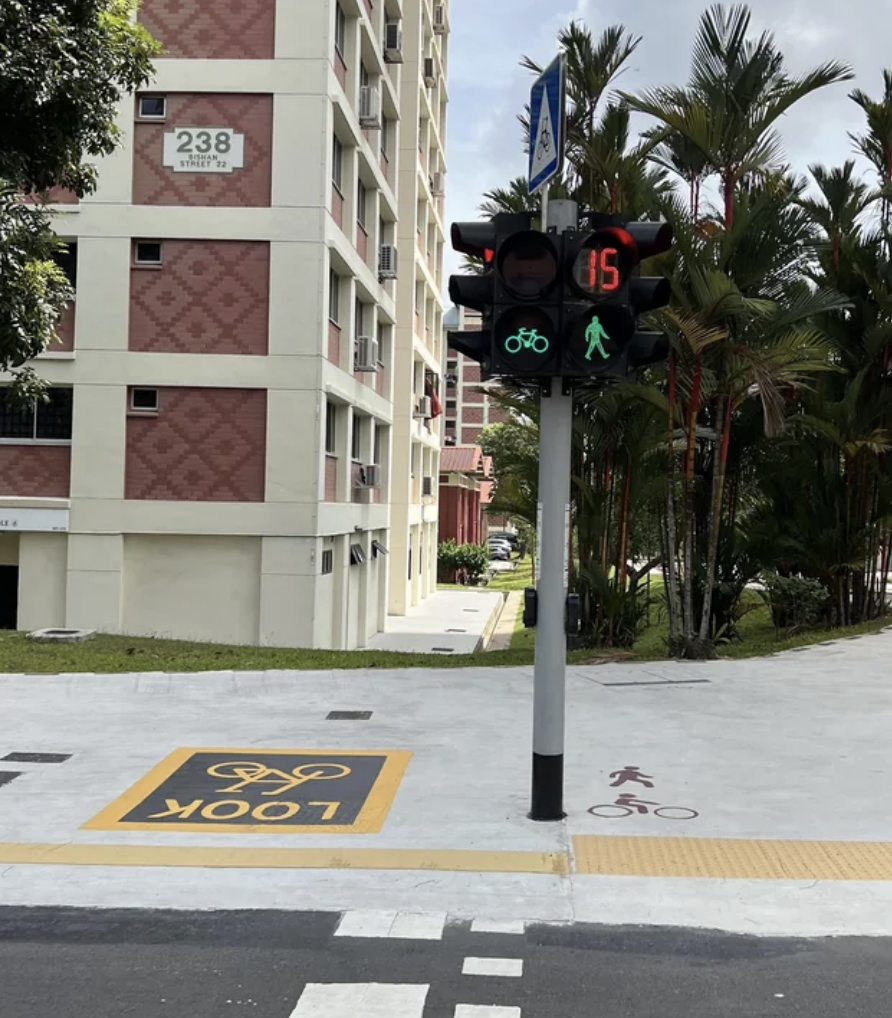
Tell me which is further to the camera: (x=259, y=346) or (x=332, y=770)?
(x=259, y=346)

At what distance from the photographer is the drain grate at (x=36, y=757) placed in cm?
777

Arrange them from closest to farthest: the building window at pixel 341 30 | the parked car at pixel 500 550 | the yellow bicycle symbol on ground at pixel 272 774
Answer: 1. the yellow bicycle symbol on ground at pixel 272 774
2. the building window at pixel 341 30
3. the parked car at pixel 500 550

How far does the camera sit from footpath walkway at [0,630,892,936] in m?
5.17

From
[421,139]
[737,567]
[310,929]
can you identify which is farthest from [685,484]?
[421,139]

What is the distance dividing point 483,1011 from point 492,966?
1.26 ft

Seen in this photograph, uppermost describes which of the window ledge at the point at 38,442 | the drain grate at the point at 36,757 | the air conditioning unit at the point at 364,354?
the air conditioning unit at the point at 364,354

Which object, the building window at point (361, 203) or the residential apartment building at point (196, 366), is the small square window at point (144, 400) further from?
the building window at point (361, 203)

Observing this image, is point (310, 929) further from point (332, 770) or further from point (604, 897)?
point (332, 770)

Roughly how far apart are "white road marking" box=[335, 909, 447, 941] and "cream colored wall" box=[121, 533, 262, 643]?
568 inches

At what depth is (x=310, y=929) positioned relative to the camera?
4715 millimetres

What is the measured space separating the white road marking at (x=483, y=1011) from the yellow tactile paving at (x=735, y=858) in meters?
1.61

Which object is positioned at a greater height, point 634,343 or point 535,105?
point 535,105

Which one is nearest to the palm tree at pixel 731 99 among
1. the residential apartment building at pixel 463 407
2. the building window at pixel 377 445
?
the building window at pixel 377 445

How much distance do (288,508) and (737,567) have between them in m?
8.04
